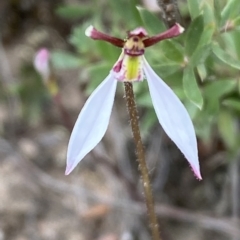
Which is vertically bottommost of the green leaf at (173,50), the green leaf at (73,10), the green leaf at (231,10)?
the green leaf at (173,50)

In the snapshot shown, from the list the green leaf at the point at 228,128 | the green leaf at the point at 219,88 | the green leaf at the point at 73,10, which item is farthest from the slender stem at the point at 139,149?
the green leaf at the point at 73,10

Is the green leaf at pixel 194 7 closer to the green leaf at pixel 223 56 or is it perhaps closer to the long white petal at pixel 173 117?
the green leaf at pixel 223 56

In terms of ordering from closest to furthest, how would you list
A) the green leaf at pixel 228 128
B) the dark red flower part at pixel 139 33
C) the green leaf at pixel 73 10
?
Answer: 1. the dark red flower part at pixel 139 33
2. the green leaf at pixel 228 128
3. the green leaf at pixel 73 10

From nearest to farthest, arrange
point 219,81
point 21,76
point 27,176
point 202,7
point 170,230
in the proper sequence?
point 202,7
point 219,81
point 170,230
point 27,176
point 21,76

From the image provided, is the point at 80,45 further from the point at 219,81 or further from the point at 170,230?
the point at 170,230

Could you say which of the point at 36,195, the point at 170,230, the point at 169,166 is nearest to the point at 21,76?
the point at 36,195

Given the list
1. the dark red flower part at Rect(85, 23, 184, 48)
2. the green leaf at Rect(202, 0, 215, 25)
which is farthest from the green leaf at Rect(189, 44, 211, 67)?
the dark red flower part at Rect(85, 23, 184, 48)

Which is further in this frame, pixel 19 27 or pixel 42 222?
pixel 19 27
